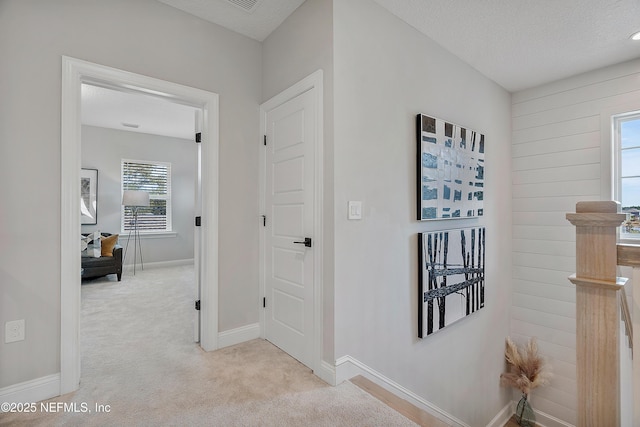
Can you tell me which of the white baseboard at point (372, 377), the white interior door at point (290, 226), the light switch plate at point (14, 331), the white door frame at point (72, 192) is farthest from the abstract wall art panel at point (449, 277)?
the light switch plate at point (14, 331)

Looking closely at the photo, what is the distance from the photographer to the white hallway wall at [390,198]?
2.07 m

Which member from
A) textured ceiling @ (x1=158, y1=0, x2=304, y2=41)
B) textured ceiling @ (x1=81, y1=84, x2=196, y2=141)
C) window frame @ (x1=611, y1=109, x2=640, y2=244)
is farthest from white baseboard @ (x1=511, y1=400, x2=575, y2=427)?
textured ceiling @ (x1=81, y1=84, x2=196, y2=141)

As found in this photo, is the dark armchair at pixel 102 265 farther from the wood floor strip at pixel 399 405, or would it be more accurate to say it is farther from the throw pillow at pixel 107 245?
the wood floor strip at pixel 399 405

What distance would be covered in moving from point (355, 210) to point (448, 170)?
1.29m

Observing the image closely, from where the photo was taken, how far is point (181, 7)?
2.29 metres

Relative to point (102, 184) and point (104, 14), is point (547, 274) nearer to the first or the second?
point (104, 14)

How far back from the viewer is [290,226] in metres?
2.40

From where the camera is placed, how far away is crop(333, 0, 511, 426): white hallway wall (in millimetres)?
2066

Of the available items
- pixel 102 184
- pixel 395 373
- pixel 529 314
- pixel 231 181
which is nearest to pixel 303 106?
pixel 231 181

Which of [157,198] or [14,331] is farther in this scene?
[157,198]

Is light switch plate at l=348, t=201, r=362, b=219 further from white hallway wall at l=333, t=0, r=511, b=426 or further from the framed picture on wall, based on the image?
the framed picture on wall

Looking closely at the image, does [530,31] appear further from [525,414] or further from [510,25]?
[525,414]

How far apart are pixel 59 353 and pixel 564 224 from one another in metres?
4.69

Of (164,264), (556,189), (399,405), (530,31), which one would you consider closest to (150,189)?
(164,264)
